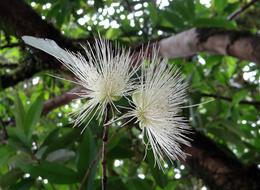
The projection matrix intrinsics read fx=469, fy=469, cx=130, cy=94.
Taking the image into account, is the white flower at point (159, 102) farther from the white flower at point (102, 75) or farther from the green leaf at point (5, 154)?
the green leaf at point (5, 154)

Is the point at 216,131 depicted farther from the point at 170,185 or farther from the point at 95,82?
the point at 95,82

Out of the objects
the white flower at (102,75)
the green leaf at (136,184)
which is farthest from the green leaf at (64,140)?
the white flower at (102,75)

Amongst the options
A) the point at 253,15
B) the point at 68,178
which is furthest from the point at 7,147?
the point at 253,15

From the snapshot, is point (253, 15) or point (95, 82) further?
point (253, 15)

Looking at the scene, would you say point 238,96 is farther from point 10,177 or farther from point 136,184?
point 10,177

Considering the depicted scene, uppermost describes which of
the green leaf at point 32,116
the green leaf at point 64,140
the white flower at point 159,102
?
the white flower at point 159,102

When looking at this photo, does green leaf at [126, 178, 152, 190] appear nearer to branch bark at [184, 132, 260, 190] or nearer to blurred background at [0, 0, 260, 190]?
blurred background at [0, 0, 260, 190]

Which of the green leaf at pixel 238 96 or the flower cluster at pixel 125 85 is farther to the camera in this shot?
the green leaf at pixel 238 96

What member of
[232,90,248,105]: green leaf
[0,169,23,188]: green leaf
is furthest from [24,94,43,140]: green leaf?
[232,90,248,105]: green leaf
